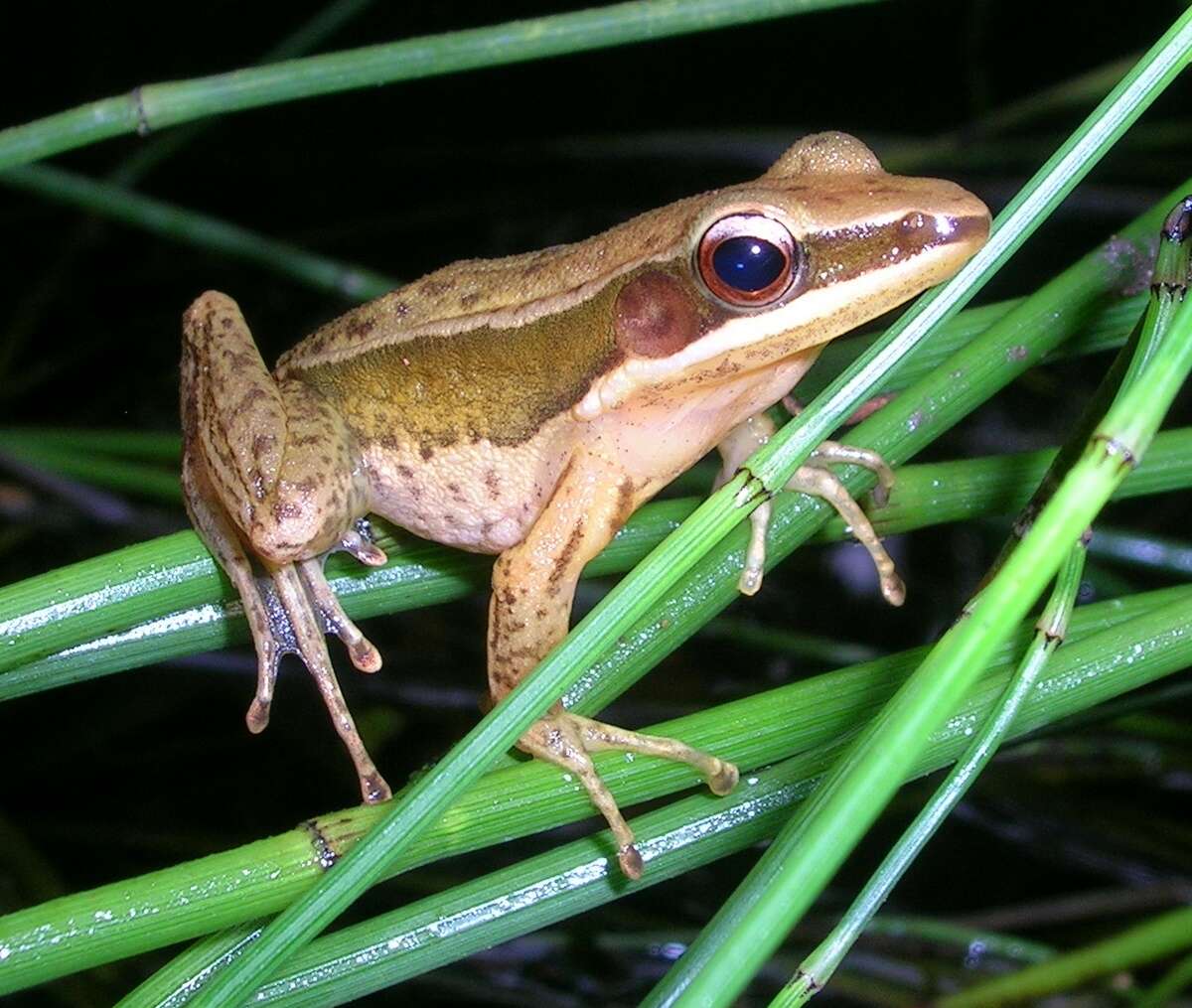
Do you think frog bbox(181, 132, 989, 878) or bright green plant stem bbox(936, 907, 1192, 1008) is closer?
frog bbox(181, 132, 989, 878)

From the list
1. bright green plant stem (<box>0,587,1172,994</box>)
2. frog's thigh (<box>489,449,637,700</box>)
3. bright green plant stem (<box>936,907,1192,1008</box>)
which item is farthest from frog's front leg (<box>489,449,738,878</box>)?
bright green plant stem (<box>936,907,1192,1008</box>)

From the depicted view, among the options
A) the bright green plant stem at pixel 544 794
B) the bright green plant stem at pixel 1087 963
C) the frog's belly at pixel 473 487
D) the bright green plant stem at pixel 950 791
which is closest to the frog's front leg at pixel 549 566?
the frog's belly at pixel 473 487

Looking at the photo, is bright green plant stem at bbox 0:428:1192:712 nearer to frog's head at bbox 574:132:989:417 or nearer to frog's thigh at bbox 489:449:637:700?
frog's thigh at bbox 489:449:637:700

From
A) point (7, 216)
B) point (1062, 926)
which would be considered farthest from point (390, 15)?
point (1062, 926)

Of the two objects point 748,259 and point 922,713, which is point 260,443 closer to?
point 748,259

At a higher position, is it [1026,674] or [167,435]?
[167,435]

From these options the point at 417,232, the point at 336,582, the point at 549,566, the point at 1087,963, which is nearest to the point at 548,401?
the point at 549,566

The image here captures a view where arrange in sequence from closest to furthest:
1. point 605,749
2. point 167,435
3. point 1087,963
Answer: point 605,749 → point 1087,963 → point 167,435
